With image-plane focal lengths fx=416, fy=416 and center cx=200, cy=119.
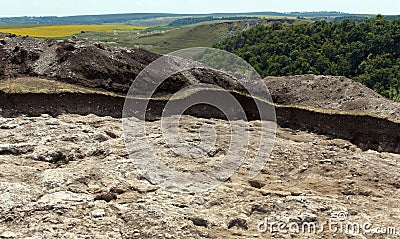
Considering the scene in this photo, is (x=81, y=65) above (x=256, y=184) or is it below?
above

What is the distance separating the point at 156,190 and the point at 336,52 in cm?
5087

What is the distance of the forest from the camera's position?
169ft

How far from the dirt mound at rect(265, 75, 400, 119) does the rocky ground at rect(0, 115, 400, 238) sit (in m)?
6.64

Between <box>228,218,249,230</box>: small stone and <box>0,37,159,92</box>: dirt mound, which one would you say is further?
<box>0,37,159,92</box>: dirt mound

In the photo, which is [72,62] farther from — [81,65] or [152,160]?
[152,160]

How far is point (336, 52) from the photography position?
56438 mm

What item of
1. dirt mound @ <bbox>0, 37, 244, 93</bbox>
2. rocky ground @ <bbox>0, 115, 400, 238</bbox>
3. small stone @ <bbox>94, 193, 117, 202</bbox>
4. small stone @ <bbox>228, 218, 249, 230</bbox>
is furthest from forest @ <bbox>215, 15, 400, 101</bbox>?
small stone @ <bbox>94, 193, 117, 202</bbox>

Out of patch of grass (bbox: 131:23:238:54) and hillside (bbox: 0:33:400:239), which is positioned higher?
patch of grass (bbox: 131:23:238:54)

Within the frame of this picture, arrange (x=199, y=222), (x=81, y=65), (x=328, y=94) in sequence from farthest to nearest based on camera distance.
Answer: (x=328, y=94)
(x=81, y=65)
(x=199, y=222)

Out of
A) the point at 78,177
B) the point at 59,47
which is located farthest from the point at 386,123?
the point at 59,47

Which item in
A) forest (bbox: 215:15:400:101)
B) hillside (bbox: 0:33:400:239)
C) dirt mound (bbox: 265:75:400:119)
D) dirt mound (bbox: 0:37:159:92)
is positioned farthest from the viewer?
forest (bbox: 215:15:400:101)

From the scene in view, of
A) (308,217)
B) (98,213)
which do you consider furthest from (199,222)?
(308,217)

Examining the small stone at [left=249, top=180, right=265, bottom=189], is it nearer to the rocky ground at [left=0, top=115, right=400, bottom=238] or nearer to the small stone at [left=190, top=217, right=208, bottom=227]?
the rocky ground at [left=0, top=115, right=400, bottom=238]

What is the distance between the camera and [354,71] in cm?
5522
